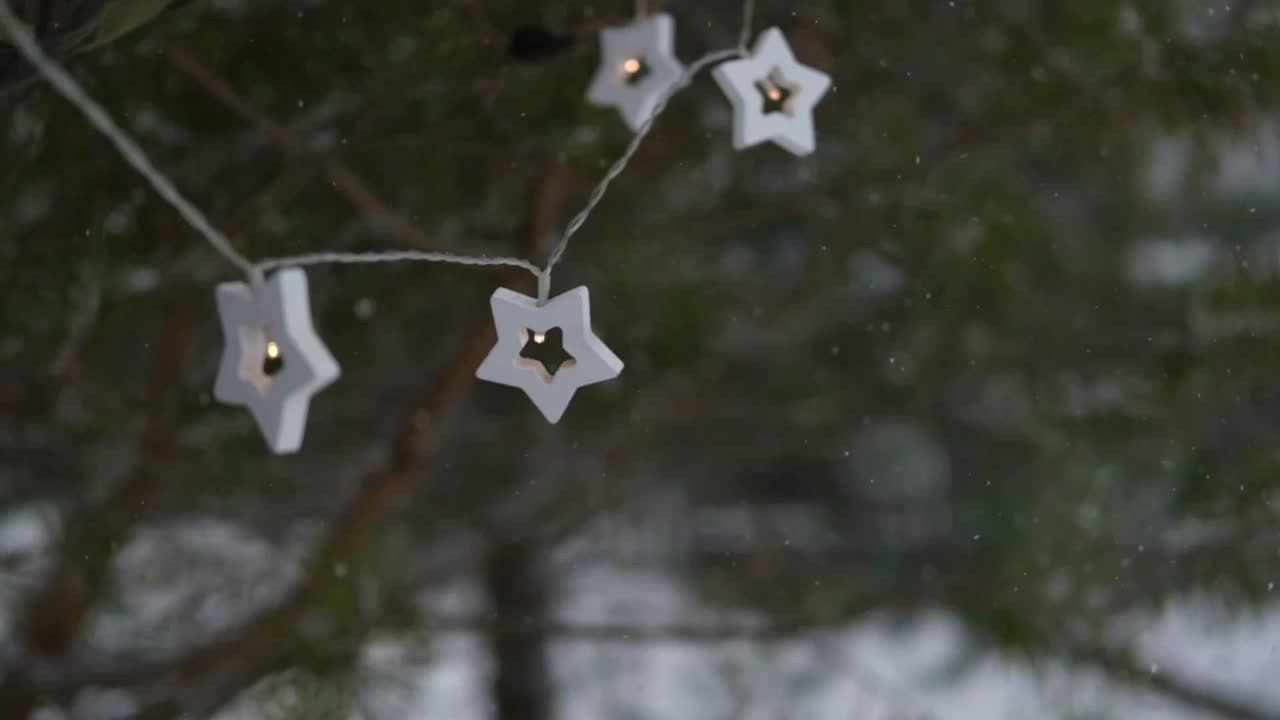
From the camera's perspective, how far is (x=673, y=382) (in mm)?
702

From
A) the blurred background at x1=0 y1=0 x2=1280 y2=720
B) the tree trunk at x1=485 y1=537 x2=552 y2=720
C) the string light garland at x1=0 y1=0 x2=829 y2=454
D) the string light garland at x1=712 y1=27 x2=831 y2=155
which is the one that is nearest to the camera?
the string light garland at x1=0 y1=0 x2=829 y2=454

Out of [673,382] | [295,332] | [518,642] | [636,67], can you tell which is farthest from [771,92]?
[518,642]

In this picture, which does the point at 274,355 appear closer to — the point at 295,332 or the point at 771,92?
the point at 295,332

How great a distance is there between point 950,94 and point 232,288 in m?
0.52

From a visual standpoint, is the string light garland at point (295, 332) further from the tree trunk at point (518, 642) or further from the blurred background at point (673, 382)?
the tree trunk at point (518, 642)

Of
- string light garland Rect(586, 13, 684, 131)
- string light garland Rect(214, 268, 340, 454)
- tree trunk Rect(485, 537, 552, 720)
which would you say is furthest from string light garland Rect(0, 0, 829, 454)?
tree trunk Rect(485, 537, 552, 720)

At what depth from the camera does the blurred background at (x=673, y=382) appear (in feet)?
1.68

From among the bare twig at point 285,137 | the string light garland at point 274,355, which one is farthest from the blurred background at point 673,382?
the string light garland at point 274,355

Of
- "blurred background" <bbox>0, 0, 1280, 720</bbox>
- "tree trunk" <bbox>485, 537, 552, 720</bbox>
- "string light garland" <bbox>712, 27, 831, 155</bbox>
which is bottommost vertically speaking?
"tree trunk" <bbox>485, 537, 552, 720</bbox>

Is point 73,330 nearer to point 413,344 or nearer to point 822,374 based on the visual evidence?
point 413,344

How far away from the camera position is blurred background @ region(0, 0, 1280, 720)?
1.68 feet

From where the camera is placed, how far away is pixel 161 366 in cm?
54

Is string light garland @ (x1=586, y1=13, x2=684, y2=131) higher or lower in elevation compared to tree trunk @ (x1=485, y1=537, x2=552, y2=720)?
higher

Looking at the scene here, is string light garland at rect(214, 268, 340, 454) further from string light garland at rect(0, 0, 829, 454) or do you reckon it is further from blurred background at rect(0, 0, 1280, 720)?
blurred background at rect(0, 0, 1280, 720)
